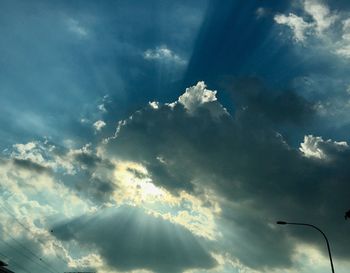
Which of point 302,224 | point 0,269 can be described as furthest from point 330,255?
point 0,269

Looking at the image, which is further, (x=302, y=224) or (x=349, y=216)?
(x=349, y=216)

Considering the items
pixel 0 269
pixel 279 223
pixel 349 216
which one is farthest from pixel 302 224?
pixel 0 269

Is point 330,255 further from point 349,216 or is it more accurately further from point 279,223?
point 349,216

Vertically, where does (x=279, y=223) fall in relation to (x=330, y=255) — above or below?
above

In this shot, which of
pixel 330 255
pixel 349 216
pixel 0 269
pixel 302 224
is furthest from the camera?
pixel 0 269

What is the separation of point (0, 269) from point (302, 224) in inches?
2810

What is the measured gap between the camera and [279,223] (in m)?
38.8

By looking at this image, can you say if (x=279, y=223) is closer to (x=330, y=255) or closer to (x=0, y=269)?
(x=330, y=255)

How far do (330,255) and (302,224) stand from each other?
424 centimetres

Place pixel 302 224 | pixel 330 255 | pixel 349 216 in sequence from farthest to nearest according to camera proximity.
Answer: pixel 349 216 → pixel 302 224 → pixel 330 255

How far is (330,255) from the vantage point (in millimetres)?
36594

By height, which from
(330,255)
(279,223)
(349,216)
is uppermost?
(349,216)

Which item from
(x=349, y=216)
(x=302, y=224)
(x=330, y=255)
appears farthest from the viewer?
(x=349, y=216)

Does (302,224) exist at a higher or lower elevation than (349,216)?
lower
